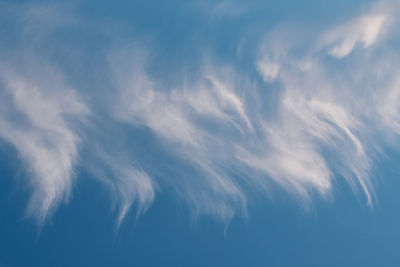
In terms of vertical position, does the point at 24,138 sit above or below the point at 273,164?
below

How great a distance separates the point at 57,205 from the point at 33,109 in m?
2.82

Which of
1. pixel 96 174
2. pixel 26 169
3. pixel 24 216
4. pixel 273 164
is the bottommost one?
pixel 24 216

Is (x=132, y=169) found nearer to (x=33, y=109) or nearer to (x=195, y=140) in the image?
(x=195, y=140)

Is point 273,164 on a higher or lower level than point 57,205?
higher

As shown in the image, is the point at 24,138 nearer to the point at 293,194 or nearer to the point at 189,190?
the point at 189,190

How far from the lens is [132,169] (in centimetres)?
1384

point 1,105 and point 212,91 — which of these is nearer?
point 1,105

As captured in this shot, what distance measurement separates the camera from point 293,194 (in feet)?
47.6

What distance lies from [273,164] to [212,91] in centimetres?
289

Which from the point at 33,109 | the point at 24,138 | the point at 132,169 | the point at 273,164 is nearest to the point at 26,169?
the point at 24,138

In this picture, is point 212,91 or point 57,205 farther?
point 212,91

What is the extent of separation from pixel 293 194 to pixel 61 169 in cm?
690

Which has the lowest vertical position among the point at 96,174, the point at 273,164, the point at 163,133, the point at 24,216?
the point at 24,216

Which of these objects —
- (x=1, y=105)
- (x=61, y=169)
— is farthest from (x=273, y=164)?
(x=1, y=105)
